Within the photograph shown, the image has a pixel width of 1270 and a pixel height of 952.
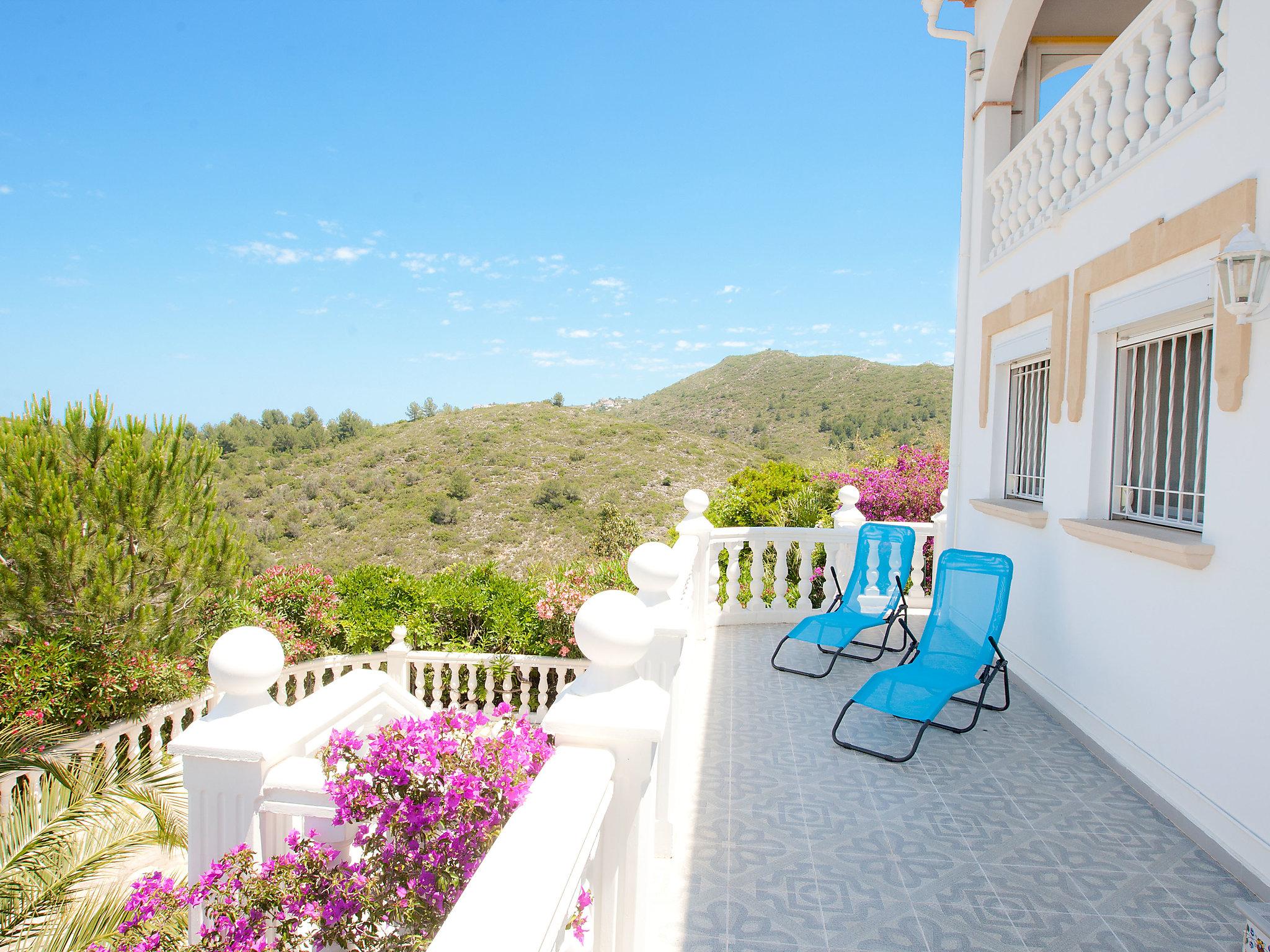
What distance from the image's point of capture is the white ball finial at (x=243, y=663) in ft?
5.69

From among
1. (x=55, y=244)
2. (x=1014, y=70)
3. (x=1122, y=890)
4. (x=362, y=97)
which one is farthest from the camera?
(x=55, y=244)

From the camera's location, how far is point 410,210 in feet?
122

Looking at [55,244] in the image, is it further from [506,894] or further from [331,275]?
[506,894]

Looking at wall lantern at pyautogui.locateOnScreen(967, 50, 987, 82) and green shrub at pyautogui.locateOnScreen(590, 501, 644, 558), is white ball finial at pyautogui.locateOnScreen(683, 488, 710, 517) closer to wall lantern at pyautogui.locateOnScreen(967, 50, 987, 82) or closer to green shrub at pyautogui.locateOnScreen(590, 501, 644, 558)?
wall lantern at pyautogui.locateOnScreen(967, 50, 987, 82)

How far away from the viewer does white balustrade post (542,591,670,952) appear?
1.32m

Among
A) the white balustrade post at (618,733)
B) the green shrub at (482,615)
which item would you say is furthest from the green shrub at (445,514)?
the white balustrade post at (618,733)

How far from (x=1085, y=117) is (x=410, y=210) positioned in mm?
38154

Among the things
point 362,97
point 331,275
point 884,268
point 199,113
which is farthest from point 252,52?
point 884,268

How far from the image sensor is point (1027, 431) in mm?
5262

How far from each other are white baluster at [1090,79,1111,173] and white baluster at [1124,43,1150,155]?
0.24 m

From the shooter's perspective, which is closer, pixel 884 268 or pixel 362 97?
pixel 362 97

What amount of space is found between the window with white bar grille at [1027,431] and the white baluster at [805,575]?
1.78m

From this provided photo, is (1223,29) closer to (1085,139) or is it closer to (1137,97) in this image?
(1137,97)

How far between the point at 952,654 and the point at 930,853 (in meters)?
1.85
